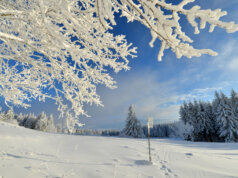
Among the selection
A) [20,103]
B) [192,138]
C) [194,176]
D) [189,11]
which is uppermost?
[189,11]

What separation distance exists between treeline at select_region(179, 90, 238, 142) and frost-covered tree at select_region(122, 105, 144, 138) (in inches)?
438

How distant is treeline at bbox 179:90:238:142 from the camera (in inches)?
910

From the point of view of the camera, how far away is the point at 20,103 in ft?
14.1

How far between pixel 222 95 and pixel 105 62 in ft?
102

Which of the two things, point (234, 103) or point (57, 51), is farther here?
point (234, 103)

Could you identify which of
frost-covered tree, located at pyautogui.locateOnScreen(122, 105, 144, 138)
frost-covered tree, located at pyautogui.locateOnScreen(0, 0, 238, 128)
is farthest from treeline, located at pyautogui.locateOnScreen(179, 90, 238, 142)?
frost-covered tree, located at pyautogui.locateOnScreen(0, 0, 238, 128)

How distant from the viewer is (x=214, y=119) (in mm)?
29625

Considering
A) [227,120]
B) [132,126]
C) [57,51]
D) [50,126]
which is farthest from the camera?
[50,126]

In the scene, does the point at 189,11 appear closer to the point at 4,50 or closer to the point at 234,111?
the point at 4,50

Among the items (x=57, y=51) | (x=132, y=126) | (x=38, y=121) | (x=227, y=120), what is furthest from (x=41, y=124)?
(x=227, y=120)

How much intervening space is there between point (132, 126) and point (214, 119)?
20712 millimetres

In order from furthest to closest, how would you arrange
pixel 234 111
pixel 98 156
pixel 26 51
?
pixel 234 111 → pixel 98 156 → pixel 26 51

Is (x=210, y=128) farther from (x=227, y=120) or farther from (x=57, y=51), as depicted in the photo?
(x=57, y=51)

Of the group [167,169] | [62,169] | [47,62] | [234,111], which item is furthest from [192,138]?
[47,62]
